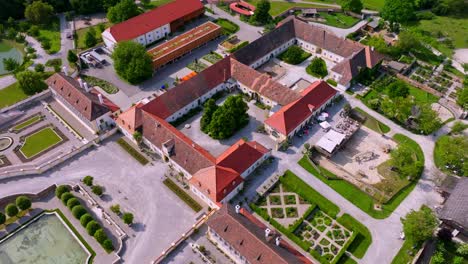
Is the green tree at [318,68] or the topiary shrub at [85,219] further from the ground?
the green tree at [318,68]

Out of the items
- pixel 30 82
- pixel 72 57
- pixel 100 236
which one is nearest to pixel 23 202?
pixel 100 236

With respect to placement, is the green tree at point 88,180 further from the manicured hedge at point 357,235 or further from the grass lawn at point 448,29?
the grass lawn at point 448,29

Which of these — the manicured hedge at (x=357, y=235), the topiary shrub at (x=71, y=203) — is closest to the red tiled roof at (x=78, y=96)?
the topiary shrub at (x=71, y=203)

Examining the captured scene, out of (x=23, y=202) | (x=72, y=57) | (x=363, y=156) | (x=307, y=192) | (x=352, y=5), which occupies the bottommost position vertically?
(x=307, y=192)

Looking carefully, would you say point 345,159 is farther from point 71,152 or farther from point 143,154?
point 71,152

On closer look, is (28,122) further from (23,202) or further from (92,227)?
(92,227)

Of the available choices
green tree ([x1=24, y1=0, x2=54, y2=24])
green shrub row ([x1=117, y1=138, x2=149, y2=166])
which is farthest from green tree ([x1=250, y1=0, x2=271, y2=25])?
green tree ([x1=24, y1=0, x2=54, y2=24])

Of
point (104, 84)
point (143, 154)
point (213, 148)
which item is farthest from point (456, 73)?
point (104, 84)
